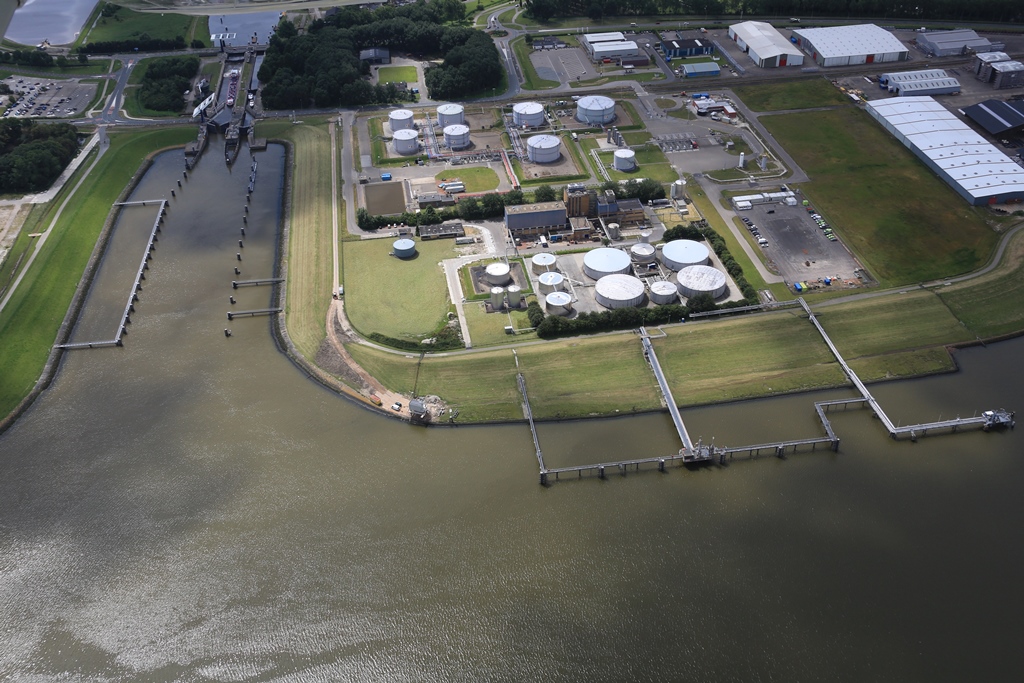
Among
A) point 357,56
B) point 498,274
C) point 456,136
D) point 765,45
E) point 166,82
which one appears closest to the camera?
point 498,274

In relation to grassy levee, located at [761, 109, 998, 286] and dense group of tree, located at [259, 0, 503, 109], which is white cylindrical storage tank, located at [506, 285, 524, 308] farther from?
dense group of tree, located at [259, 0, 503, 109]

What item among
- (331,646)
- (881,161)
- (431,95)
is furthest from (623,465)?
(431,95)

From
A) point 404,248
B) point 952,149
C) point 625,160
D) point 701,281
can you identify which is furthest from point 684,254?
point 952,149

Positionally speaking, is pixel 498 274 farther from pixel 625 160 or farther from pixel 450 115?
pixel 450 115

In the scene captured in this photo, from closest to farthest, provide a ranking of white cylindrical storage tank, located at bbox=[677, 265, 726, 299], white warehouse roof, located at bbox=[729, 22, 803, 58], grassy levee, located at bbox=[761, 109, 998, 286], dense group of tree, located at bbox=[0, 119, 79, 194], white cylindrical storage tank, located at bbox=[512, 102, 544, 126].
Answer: white cylindrical storage tank, located at bbox=[677, 265, 726, 299]
grassy levee, located at bbox=[761, 109, 998, 286]
dense group of tree, located at bbox=[0, 119, 79, 194]
white cylindrical storage tank, located at bbox=[512, 102, 544, 126]
white warehouse roof, located at bbox=[729, 22, 803, 58]

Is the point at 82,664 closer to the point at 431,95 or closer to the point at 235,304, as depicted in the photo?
the point at 235,304

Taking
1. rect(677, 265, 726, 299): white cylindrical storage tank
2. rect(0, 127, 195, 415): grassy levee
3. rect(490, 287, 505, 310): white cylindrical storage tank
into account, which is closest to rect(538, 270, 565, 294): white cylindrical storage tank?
rect(490, 287, 505, 310): white cylindrical storage tank
